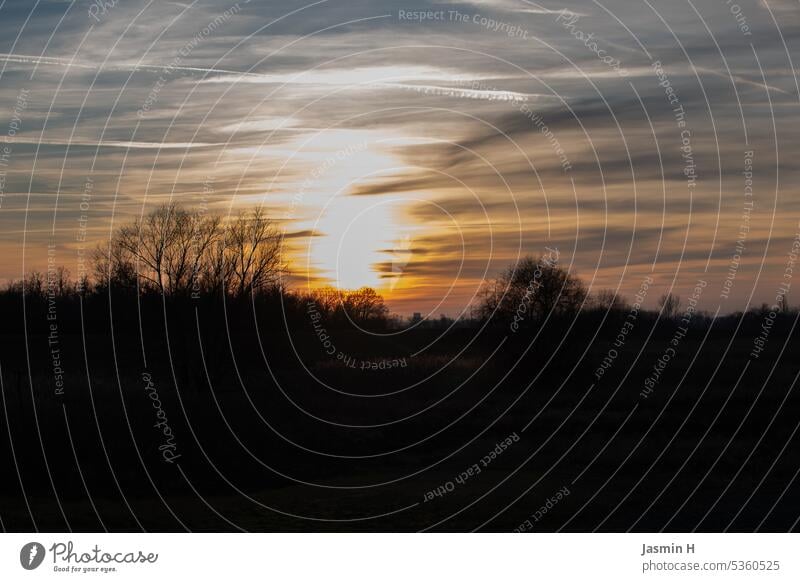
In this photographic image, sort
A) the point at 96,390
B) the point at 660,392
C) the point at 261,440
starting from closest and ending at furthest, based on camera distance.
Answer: the point at 261,440 → the point at 96,390 → the point at 660,392

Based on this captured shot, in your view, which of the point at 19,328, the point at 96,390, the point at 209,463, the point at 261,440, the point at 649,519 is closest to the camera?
the point at 649,519

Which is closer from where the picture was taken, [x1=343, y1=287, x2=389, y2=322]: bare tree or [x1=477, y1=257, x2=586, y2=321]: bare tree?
[x1=343, y1=287, x2=389, y2=322]: bare tree

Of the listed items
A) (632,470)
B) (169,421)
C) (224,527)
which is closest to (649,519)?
(632,470)

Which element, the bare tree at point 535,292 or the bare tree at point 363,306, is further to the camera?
the bare tree at point 535,292

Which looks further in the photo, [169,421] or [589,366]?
[589,366]

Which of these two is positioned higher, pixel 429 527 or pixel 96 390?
pixel 96 390

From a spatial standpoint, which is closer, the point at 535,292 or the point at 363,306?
the point at 363,306

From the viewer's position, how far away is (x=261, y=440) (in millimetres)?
41281

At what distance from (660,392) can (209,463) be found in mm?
30111

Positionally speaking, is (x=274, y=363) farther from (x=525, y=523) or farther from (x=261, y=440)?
(x=525, y=523)

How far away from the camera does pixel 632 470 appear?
128ft

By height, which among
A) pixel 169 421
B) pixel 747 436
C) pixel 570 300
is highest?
pixel 570 300

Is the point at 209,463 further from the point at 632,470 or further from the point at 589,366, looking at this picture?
the point at 589,366

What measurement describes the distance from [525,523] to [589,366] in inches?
1359
